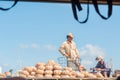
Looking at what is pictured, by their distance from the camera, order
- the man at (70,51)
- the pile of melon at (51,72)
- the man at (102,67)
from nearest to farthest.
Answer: the pile of melon at (51,72)
the man at (70,51)
the man at (102,67)

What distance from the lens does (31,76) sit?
7.68m

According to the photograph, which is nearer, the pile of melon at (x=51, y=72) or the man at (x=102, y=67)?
the pile of melon at (x=51, y=72)

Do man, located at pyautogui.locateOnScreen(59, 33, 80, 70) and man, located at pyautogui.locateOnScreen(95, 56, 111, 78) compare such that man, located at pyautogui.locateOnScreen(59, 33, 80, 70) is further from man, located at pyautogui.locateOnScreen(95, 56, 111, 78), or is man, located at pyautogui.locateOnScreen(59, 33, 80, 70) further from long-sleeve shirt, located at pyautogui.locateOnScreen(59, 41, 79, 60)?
man, located at pyautogui.locateOnScreen(95, 56, 111, 78)

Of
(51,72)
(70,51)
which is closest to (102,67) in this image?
(70,51)

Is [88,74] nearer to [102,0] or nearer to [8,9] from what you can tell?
[102,0]

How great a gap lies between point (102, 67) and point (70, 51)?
40.3 inches

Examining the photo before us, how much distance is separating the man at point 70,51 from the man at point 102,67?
30.1 inches

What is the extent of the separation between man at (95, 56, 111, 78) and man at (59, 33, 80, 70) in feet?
2.50

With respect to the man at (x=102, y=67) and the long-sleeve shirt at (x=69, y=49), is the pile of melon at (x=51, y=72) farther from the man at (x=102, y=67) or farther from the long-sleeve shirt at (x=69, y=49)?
the man at (x=102, y=67)

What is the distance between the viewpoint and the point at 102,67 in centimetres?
859

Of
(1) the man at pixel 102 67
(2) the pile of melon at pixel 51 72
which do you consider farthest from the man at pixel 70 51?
(1) the man at pixel 102 67

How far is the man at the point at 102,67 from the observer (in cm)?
845

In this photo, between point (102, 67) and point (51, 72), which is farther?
point (102, 67)

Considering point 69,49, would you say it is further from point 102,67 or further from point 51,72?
point 102,67
